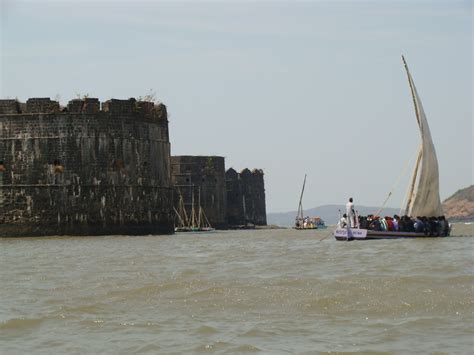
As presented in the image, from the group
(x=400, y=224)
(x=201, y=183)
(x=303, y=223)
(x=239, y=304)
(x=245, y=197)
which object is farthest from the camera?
(x=245, y=197)

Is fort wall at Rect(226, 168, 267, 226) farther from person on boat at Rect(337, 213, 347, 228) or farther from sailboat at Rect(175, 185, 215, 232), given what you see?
person on boat at Rect(337, 213, 347, 228)

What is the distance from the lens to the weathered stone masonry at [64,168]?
3772cm

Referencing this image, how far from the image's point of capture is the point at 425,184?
36.7 metres

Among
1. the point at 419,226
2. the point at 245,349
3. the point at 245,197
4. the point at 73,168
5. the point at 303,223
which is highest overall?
the point at 245,197

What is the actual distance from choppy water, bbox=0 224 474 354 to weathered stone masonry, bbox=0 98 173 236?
41.9 ft

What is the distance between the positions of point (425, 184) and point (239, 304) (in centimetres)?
2236

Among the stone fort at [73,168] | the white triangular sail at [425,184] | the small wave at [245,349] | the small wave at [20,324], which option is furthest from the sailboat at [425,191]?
the small wave at [245,349]

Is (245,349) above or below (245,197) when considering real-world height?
below

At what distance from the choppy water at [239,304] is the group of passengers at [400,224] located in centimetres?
944

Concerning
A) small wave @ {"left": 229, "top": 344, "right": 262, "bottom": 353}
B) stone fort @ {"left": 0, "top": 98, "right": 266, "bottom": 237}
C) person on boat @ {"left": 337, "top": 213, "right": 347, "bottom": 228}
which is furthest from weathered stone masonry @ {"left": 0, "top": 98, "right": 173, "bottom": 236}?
small wave @ {"left": 229, "top": 344, "right": 262, "bottom": 353}

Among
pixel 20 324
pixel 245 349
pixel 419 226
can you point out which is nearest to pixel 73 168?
pixel 419 226

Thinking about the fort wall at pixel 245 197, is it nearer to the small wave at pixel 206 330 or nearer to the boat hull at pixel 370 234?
the boat hull at pixel 370 234

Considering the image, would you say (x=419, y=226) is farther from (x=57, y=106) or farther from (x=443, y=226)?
(x=57, y=106)

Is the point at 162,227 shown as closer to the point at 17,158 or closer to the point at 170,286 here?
the point at 17,158
